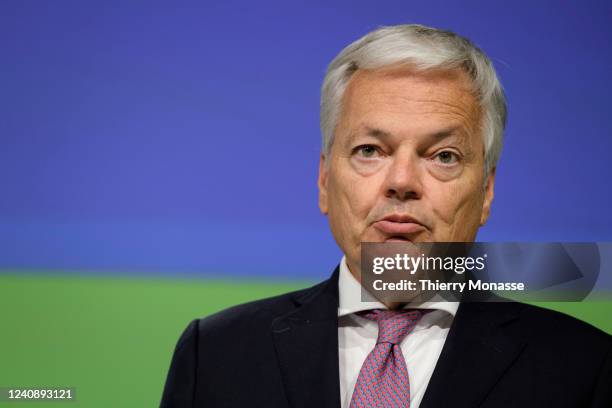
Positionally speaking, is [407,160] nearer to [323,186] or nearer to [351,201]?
[351,201]

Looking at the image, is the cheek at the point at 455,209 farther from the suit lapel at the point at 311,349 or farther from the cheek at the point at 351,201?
the suit lapel at the point at 311,349

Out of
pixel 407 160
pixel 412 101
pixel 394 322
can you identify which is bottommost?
pixel 394 322

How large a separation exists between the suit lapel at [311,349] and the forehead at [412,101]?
40 centimetres

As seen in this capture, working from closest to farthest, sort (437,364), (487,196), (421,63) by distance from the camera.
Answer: (437,364)
(421,63)
(487,196)

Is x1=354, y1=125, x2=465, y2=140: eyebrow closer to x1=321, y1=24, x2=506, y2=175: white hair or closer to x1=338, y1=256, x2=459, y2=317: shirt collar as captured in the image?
x1=321, y1=24, x2=506, y2=175: white hair

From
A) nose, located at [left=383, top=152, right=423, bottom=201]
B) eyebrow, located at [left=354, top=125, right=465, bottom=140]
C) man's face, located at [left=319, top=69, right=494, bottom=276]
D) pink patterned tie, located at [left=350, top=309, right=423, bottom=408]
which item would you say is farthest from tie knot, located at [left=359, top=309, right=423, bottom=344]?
eyebrow, located at [left=354, top=125, right=465, bottom=140]

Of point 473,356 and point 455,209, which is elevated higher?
point 455,209

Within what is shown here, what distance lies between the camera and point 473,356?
1.58m

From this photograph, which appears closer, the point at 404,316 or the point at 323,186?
the point at 404,316

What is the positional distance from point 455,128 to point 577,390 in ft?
1.94

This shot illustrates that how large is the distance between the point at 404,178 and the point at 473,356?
1.28ft

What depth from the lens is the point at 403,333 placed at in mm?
1649

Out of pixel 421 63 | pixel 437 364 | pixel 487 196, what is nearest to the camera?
pixel 437 364

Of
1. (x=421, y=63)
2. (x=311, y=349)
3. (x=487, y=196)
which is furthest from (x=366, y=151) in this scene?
(x=311, y=349)
